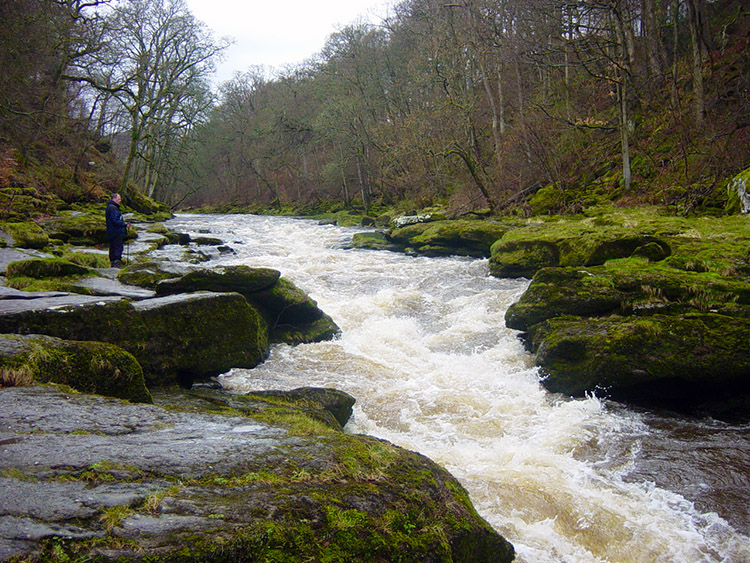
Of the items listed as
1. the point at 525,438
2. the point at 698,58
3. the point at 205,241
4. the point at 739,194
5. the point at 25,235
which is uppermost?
the point at 698,58

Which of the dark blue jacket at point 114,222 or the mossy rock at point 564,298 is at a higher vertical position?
the dark blue jacket at point 114,222

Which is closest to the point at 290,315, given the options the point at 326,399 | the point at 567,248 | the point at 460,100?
the point at 326,399

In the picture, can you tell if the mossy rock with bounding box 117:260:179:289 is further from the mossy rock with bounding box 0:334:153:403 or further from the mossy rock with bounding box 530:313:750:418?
the mossy rock with bounding box 530:313:750:418

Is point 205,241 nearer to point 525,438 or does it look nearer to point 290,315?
point 290,315

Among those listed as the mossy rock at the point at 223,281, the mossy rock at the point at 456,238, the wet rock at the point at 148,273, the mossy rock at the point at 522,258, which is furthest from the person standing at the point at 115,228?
the mossy rock at the point at 456,238

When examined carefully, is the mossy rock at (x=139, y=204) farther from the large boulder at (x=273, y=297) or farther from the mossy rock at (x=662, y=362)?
the mossy rock at (x=662, y=362)

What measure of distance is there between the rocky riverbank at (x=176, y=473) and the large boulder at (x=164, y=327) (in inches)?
1.0

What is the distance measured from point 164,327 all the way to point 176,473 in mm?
4050

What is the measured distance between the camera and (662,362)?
619 cm

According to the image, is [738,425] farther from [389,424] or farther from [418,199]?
[418,199]

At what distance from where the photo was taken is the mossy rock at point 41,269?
8.02 meters

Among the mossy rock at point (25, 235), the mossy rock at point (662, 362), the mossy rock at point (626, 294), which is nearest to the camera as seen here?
the mossy rock at point (662, 362)

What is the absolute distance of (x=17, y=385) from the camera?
3.57 meters

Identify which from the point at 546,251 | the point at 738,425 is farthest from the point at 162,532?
the point at 546,251
